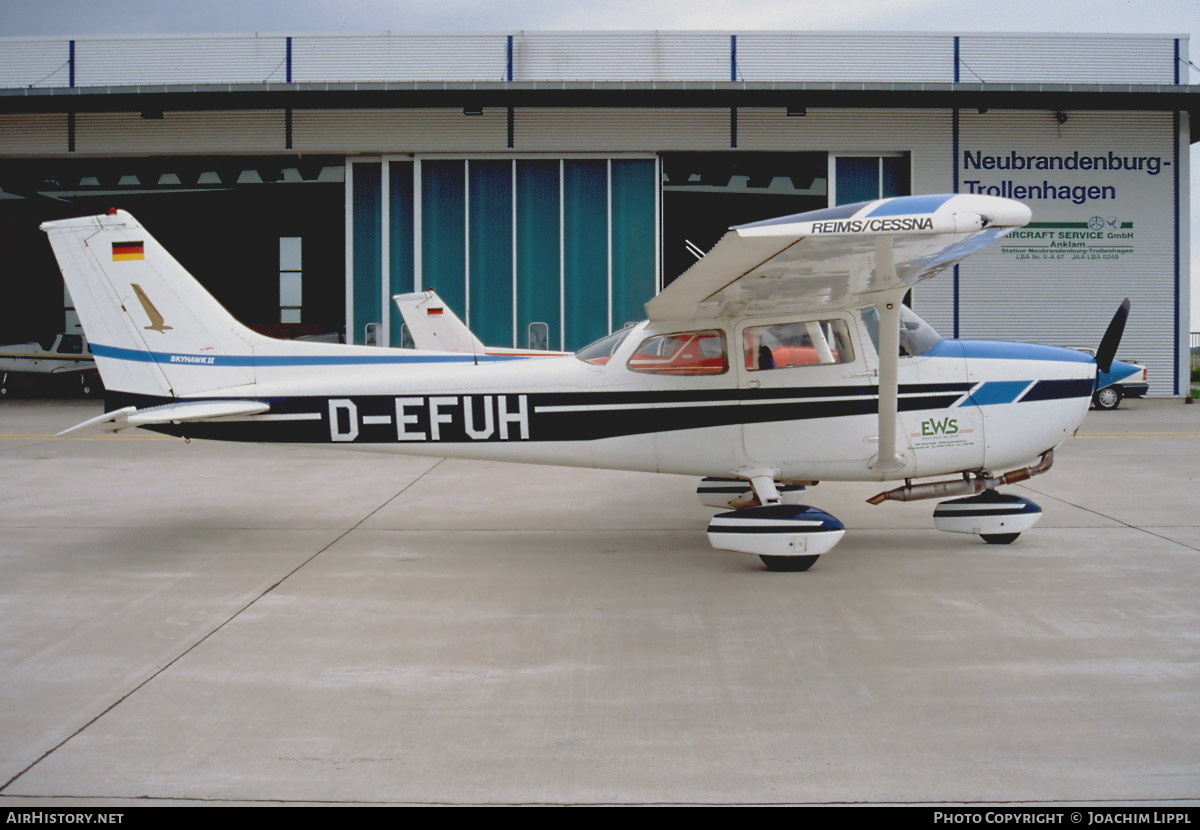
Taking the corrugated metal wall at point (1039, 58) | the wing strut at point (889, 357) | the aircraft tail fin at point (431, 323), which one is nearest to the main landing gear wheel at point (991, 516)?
the wing strut at point (889, 357)

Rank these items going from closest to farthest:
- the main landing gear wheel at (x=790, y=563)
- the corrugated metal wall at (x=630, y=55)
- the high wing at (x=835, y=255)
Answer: the high wing at (x=835, y=255)
the main landing gear wheel at (x=790, y=563)
the corrugated metal wall at (x=630, y=55)

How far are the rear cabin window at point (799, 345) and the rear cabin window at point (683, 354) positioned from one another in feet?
0.66

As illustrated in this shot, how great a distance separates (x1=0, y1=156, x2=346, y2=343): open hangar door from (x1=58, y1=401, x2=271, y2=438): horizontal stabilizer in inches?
763

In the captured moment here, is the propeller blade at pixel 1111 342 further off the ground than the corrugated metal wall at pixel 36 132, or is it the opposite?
the corrugated metal wall at pixel 36 132

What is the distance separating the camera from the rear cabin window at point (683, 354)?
700 centimetres

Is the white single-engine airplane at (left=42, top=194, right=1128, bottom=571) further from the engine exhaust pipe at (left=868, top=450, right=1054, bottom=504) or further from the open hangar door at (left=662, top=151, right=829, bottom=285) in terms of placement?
the open hangar door at (left=662, top=151, right=829, bottom=285)

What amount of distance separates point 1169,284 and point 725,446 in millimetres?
18339

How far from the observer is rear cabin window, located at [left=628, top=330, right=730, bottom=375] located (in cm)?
Result: 700

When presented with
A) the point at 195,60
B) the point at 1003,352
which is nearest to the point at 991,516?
the point at 1003,352

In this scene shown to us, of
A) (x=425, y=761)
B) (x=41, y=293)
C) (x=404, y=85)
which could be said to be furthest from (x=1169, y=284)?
(x=41, y=293)

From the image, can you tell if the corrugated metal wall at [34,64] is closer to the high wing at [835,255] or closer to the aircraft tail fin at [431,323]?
the aircraft tail fin at [431,323]

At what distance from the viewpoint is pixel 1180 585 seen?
19.4ft

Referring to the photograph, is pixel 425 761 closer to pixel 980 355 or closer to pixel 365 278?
pixel 980 355

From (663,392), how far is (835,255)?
1780 millimetres
